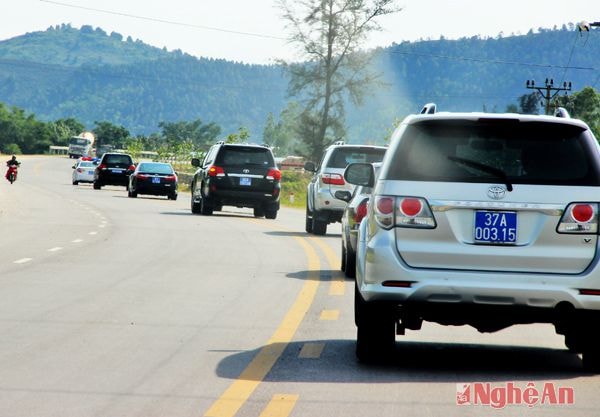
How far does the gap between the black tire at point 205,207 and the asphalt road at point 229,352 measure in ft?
52.5

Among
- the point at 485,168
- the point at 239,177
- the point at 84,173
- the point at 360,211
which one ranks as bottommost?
the point at 84,173

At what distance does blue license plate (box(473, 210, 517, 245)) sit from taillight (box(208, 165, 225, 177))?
25402 millimetres

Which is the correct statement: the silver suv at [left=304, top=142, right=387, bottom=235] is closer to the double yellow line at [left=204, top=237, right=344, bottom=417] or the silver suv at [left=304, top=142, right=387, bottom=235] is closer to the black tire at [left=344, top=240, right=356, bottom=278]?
the black tire at [left=344, top=240, right=356, bottom=278]

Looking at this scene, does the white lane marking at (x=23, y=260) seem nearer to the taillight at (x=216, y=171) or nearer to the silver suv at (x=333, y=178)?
the silver suv at (x=333, y=178)

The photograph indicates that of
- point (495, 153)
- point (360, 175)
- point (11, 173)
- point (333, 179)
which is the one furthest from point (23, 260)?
point (11, 173)

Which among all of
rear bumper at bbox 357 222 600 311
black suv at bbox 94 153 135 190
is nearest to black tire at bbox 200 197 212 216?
black suv at bbox 94 153 135 190

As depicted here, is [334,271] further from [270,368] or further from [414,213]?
[414,213]

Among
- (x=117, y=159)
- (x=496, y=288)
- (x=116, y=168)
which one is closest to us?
(x=496, y=288)

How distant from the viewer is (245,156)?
112 feet

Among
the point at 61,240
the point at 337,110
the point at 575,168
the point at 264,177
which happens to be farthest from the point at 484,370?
the point at 337,110

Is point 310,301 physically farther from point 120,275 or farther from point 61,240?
point 61,240

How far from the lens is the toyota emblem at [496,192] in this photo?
8414 mm

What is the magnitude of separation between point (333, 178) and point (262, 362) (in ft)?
55.2

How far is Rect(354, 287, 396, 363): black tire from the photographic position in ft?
28.9
